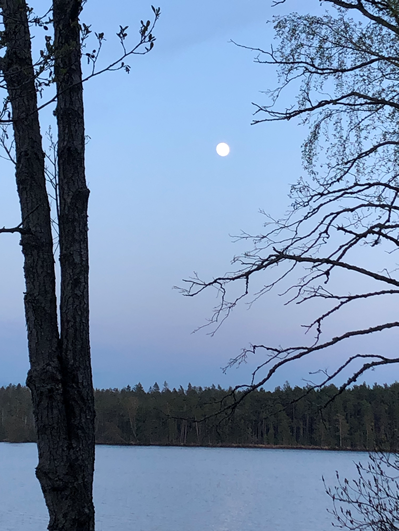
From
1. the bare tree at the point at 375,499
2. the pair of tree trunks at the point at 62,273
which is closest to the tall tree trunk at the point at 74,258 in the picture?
the pair of tree trunks at the point at 62,273

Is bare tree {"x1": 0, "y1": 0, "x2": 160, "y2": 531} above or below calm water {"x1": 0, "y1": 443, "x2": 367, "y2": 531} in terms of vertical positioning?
above

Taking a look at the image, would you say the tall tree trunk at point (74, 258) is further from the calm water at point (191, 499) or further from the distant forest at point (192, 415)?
the distant forest at point (192, 415)

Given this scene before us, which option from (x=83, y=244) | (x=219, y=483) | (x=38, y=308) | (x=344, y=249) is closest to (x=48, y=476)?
(x=38, y=308)

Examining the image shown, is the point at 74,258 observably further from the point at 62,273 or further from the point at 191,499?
the point at 191,499

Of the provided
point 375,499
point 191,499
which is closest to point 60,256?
point 375,499

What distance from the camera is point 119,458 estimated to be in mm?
66312

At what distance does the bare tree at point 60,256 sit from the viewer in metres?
2.62

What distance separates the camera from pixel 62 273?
2.88 meters

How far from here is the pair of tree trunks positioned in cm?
262

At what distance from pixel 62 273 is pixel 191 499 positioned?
30470mm

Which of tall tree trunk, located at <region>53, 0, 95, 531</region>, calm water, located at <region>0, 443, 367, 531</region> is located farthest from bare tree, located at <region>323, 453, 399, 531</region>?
calm water, located at <region>0, 443, 367, 531</region>

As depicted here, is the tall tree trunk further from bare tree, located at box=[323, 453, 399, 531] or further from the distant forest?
the distant forest

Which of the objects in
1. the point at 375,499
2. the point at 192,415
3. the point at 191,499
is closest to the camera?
the point at 375,499

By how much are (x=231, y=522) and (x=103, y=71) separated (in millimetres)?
23635
